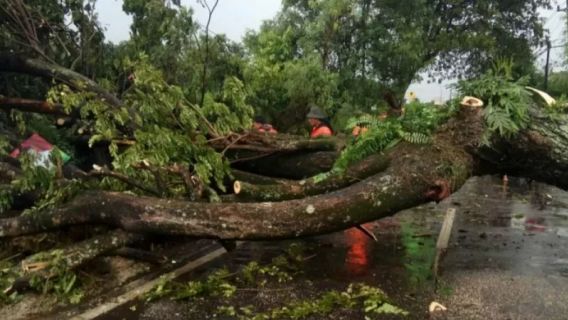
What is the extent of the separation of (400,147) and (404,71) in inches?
556

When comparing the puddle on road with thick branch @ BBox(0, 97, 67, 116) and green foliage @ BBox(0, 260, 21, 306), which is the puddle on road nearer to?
green foliage @ BBox(0, 260, 21, 306)

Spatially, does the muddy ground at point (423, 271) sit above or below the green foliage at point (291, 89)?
below

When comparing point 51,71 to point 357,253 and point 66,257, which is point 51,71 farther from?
point 357,253

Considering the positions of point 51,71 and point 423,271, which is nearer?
point 423,271

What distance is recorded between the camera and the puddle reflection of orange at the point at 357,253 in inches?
212

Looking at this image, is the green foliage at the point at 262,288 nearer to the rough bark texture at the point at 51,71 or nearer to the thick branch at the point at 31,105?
the rough bark texture at the point at 51,71

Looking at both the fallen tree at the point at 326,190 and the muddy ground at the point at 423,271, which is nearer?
the muddy ground at the point at 423,271

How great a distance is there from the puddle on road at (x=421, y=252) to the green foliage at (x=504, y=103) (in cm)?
138

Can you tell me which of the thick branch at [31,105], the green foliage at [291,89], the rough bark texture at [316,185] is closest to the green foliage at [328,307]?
the rough bark texture at [316,185]

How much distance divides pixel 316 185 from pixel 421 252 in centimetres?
158

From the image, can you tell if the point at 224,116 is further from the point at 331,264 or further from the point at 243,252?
the point at 331,264

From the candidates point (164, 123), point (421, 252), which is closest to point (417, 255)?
point (421, 252)

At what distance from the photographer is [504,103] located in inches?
205

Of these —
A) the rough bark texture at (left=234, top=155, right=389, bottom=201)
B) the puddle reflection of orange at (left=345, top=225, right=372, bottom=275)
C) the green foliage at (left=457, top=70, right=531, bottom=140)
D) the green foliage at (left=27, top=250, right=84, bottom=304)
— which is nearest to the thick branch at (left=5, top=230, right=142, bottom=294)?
the green foliage at (left=27, top=250, right=84, bottom=304)
